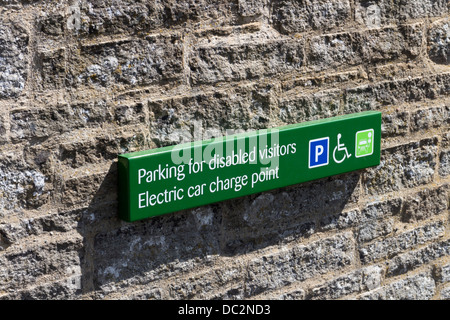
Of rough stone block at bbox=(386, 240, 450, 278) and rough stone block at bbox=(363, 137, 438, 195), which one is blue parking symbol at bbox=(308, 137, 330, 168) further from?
rough stone block at bbox=(386, 240, 450, 278)

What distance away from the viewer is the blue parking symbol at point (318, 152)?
2.85 metres

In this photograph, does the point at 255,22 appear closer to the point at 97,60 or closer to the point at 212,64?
the point at 212,64

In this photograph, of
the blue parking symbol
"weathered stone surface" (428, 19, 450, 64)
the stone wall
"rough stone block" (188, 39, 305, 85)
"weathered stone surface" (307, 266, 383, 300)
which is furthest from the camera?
"weathered stone surface" (428, 19, 450, 64)

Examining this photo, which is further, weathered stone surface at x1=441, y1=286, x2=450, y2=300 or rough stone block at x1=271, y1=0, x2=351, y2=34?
weathered stone surface at x1=441, y1=286, x2=450, y2=300

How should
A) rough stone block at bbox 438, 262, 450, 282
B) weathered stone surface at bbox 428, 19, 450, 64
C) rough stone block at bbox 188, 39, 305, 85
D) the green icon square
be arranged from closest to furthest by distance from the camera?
rough stone block at bbox 188, 39, 305, 85
the green icon square
weathered stone surface at bbox 428, 19, 450, 64
rough stone block at bbox 438, 262, 450, 282

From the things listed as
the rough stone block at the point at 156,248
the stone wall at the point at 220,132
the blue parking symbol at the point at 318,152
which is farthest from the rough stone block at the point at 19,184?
the blue parking symbol at the point at 318,152

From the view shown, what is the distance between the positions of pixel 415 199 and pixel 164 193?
141cm

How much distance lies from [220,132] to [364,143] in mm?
707

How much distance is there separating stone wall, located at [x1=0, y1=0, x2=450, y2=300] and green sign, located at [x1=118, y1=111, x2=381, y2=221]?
0.26 ft

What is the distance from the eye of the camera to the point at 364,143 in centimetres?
302

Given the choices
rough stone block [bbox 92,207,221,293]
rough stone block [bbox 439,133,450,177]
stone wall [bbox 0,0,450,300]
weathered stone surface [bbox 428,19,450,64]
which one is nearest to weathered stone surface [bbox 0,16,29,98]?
stone wall [bbox 0,0,450,300]

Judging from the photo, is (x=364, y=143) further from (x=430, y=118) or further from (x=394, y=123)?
(x=430, y=118)

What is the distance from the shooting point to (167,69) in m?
2.50

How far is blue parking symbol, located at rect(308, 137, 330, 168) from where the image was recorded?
9.34 ft
